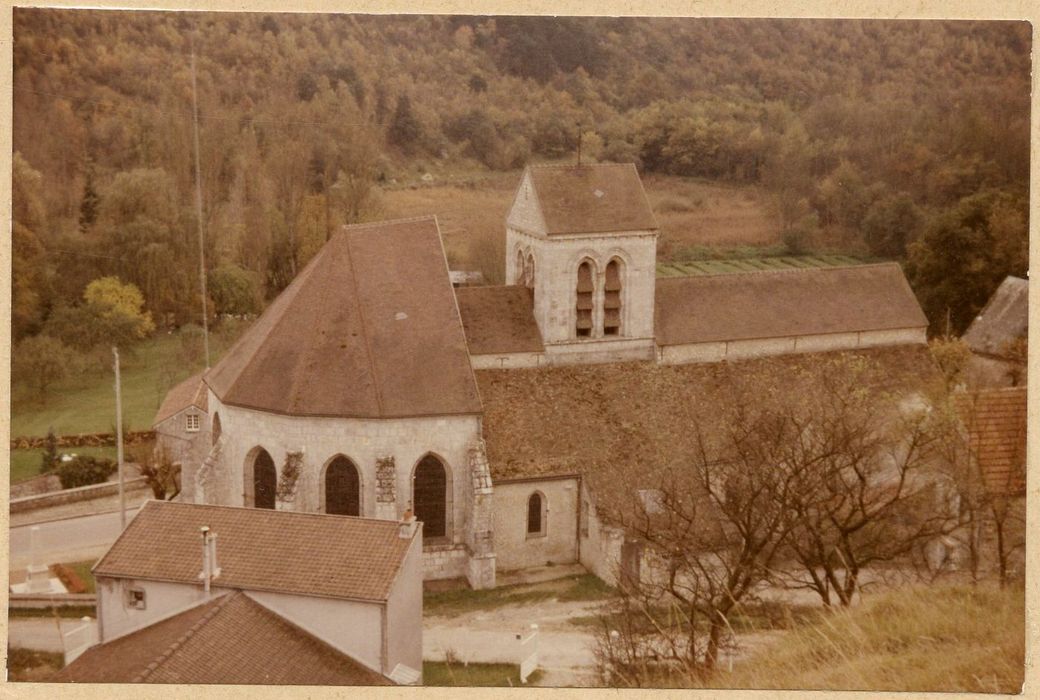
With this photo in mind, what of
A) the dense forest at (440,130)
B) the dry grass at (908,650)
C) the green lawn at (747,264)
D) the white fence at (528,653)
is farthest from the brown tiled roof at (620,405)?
the dry grass at (908,650)

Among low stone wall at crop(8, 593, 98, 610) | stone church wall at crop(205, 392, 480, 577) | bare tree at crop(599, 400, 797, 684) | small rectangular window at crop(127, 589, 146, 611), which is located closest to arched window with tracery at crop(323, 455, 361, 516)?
stone church wall at crop(205, 392, 480, 577)

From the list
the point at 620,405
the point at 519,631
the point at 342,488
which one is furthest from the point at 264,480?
the point at 620,405

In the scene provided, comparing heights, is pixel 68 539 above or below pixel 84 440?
below

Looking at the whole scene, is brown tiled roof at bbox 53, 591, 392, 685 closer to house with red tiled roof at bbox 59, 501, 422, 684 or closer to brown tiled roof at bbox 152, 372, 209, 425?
house with red tiled roof at bbox 59, 501, 422, 684

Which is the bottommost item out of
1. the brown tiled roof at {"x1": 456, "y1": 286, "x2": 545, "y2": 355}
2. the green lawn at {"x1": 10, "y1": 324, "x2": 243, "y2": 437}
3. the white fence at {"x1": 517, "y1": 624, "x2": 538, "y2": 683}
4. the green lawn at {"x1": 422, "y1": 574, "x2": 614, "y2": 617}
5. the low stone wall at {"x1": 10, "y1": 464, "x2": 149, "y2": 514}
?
the green lawn at {"x1": 422, "y1": 574, "x2": 614, "y2": 617}

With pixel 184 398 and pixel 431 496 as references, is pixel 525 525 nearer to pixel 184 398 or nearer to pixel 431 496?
pixel 431 496

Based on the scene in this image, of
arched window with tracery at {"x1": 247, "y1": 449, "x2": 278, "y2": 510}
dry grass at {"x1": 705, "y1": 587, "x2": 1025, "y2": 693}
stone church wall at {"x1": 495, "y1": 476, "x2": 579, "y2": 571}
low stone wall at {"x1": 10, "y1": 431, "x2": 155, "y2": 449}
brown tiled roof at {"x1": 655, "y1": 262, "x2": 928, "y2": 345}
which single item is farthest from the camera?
brown tiled roof at {"x1": 655, "y1": 262, "x2": 928, "y2": 345}
